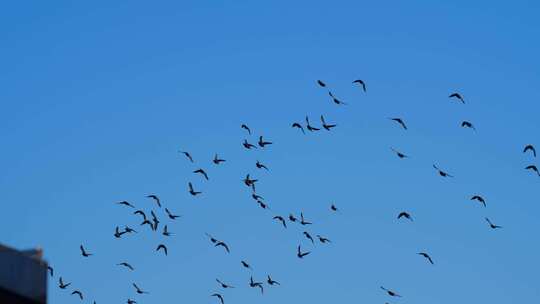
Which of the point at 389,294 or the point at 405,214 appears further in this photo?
the point at 405,214

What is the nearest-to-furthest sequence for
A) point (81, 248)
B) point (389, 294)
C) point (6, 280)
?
point (6, 280)
point (389, 294)
point (81, 248)

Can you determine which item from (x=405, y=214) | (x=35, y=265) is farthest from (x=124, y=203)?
(x=35, y=265)

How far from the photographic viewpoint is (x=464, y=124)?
289 ft

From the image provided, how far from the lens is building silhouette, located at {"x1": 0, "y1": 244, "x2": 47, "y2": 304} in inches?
2475

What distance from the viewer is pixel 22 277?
2512 inches

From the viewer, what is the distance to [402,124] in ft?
267

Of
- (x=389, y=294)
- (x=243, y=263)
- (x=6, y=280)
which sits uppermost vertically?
(x=243, y=263)

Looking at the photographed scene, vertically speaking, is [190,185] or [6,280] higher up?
[190,185]

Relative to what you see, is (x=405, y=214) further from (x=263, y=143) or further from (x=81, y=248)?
(x=81, y=248)

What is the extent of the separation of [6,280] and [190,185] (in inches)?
850

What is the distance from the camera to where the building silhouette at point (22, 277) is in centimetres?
6288

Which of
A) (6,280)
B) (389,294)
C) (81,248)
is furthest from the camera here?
(81,248)

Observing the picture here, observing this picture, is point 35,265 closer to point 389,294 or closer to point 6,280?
point 6,280

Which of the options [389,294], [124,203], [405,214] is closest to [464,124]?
[405,214]
